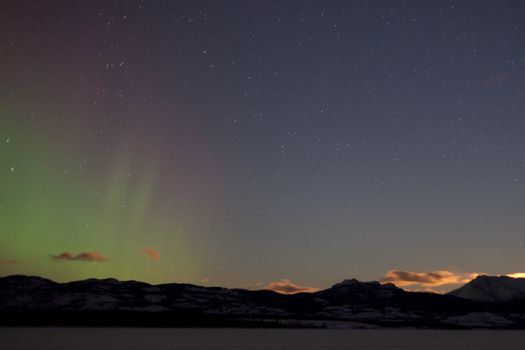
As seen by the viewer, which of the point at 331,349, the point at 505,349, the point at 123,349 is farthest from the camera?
the point at 505,349

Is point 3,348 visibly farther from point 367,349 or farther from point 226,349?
point 367,349

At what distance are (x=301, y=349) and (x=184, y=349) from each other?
62.9 ft

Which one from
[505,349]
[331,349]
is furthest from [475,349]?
[331,349]

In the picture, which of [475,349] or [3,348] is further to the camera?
[475,349]

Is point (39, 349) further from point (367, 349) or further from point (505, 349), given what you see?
point (505, 349)

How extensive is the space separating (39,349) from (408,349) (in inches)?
2294

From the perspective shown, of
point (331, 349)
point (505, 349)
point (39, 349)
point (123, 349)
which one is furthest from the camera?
point (505, 349)

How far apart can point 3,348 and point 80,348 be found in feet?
36.0

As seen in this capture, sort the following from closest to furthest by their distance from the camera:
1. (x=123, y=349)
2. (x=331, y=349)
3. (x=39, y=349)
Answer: (x=39, y=349), (x=123, y=349), (x=331, y=349)

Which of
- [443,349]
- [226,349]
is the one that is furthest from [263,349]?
[443,349]

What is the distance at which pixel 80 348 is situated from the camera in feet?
267

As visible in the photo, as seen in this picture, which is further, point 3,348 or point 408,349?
point 408,349

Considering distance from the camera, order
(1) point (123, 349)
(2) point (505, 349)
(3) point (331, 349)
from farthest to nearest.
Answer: (2) point (505, 349)
(3) point (331, 349)
(1) point (123, 349)

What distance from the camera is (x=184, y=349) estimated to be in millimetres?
83375
